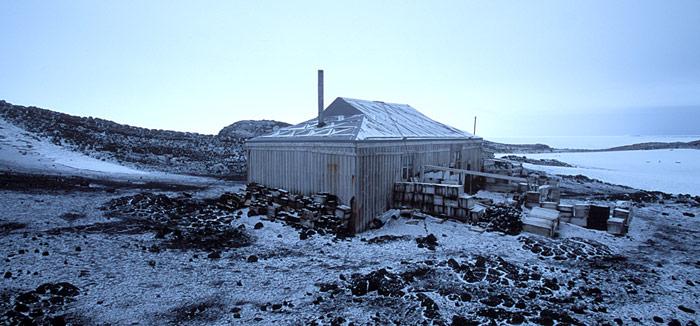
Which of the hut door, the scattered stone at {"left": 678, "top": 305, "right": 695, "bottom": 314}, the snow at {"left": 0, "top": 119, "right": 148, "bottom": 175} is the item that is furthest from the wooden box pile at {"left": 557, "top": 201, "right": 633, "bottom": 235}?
the snow at {"left": 0, "top": 119, "right": 148, "bottom": 175}

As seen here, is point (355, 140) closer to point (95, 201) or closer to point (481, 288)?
point (481, 288)

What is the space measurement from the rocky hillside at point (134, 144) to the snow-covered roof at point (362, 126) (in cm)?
1226

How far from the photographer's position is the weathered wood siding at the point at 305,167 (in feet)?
42.8

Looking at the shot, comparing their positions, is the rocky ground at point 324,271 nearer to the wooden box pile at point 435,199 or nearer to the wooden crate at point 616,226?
the wooden crate at point 616,226

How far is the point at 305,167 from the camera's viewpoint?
49.3 ft

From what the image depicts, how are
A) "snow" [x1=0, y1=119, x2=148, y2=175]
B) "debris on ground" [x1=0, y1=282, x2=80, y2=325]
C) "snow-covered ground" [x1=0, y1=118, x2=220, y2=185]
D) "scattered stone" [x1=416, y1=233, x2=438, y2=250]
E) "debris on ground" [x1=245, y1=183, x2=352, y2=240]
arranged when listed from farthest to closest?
"snow" [x1=0, y1=119, x2=148, y2=175], "snow-covered ground" [x1=0, y1=118, x2=220, y2=185], "debris on ground" [x1=245, y1=183, x2=352, y2=240], "scattered stone" [x1=416, y1=233, x2=438, y2=250], "debris on ground" [x1=0, y1=282, x2=80, y2=325]

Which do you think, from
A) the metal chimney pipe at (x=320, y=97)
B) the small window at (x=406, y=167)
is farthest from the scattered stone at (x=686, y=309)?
the metal chimney pipe at (x=320, y=97)

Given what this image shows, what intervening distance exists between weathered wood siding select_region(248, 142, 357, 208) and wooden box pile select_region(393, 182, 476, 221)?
2725 millimetres

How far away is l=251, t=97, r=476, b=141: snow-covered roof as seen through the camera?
1415cm

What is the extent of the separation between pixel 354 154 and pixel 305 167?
10.9 ft

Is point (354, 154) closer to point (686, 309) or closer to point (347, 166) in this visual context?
point (347, 166)

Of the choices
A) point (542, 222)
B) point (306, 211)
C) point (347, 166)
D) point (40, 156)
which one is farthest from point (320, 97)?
point (40, 156)

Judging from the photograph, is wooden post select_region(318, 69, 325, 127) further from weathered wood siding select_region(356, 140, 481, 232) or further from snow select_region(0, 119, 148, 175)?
snow select_region(0, 119, 148, 175)

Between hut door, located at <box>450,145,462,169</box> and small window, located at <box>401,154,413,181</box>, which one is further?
hut door, located at <box>450,145,462,169</box>
